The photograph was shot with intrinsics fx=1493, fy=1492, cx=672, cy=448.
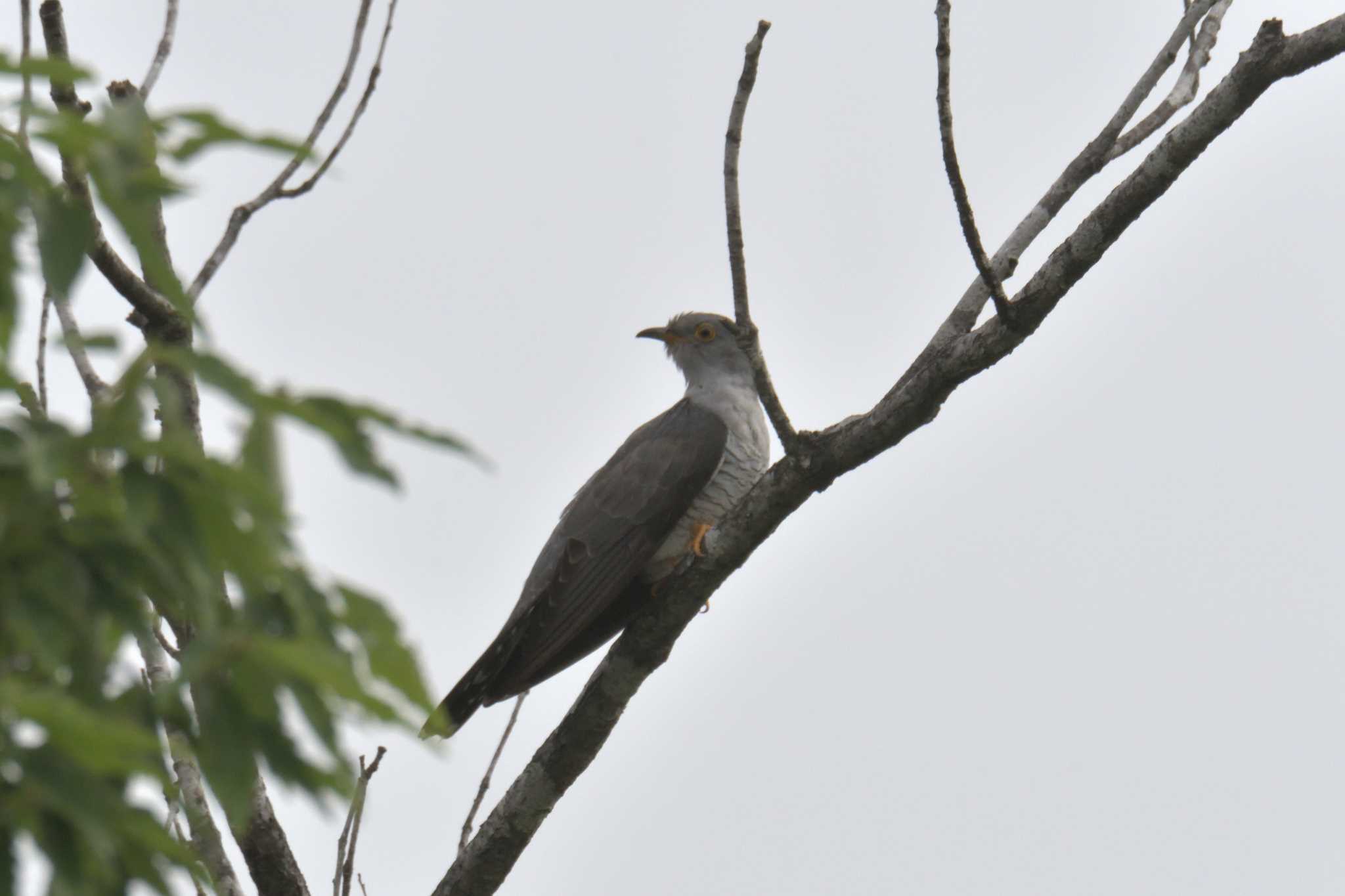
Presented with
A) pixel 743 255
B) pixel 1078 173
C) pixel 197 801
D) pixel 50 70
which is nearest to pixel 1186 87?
pixel 1078 173

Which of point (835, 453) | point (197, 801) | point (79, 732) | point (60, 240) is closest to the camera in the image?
point (79, 732)

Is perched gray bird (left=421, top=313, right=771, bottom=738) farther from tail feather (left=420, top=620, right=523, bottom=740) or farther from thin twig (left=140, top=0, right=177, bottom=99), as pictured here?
thin twig (left=140, top=0, right=177, bottom=99)

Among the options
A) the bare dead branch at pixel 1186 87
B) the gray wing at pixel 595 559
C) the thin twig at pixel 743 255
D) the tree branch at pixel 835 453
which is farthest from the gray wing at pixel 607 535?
the bare dead branch at pixel 1186 87

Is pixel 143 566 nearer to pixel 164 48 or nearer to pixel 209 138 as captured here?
pixel 209 138

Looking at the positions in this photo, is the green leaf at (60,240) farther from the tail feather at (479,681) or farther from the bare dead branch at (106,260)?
the tail feather at (479,681)

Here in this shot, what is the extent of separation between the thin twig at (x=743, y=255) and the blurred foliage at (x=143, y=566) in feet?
7.91

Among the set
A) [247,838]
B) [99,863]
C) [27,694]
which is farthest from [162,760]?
[247,838]

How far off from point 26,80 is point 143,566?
598 millimetres

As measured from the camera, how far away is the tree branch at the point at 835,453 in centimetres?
366

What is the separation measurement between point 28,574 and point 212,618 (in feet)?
0.66

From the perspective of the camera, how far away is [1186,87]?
183 inches

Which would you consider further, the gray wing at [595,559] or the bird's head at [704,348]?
the bird's head at [704,348]

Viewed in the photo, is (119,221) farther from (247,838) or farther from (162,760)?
(247,838)

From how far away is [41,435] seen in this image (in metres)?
1.51
